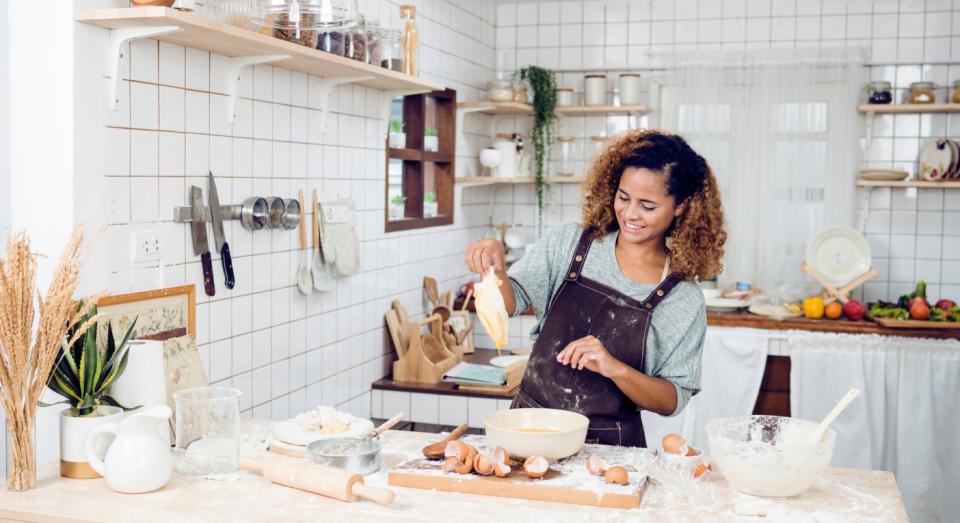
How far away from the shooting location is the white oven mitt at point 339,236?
337 cm

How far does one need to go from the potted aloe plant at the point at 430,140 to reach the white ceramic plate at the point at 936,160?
8.30 ft

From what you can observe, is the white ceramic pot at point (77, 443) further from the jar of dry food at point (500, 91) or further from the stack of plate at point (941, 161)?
the stack of plate at point (941, 161)

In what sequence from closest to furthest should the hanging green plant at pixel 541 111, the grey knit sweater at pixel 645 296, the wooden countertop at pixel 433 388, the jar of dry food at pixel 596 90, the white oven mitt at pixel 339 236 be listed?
the grey knit sweater at pixel 645 296
the white oven mitt at pixel 339 236
the wooden countertop at pixel 433 388
the hanging green plant at pixel 541 111
the jar of dry food at pixel 596 90

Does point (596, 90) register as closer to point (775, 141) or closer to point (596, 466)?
point (775, 141)

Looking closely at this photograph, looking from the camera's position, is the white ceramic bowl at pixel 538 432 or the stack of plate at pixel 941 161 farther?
the stack of plate at pixel 941 161

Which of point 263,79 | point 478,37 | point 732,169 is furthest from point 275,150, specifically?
point 732,169

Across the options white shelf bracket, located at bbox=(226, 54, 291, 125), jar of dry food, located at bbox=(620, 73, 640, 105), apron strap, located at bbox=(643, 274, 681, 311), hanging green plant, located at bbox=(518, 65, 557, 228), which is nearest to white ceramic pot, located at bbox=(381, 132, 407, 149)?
hanging green plant, located at bbox=(518, 65, 557, 228)

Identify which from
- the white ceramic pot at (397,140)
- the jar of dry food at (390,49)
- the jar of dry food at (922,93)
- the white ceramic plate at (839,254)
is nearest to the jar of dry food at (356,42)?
the jar of dry food at (390,49)

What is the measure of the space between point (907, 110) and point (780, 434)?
332 centimetres

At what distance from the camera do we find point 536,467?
75.8 inches

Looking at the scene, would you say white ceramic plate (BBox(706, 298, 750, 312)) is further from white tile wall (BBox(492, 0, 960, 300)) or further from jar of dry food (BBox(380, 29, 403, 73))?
jar of dry food (BBox(380, 29, 403, 73))

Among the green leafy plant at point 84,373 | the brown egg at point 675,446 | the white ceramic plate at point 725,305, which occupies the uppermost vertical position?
the green leafy plant at point 84,373

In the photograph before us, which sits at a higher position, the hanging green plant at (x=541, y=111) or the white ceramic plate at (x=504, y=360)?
the hanging green plant at (x=541, y=111)

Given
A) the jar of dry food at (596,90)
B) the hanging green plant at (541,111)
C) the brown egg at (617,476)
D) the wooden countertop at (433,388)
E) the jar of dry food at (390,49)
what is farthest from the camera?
the jar of dry food at (596,90)
